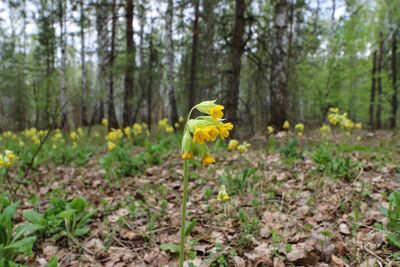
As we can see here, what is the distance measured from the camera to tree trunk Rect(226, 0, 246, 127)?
24.3 feet

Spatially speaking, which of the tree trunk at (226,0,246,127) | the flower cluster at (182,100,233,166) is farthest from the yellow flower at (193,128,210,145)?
the tree trunk at (226,0,246,127)

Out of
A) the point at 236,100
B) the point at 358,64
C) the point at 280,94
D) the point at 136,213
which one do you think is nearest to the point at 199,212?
the point at 136,213

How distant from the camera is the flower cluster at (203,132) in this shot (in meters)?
1.58

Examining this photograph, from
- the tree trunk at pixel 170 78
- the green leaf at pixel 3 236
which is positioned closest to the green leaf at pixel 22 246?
the green leaf at pixel 3 236

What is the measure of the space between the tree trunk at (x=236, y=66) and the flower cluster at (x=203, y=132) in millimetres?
5622

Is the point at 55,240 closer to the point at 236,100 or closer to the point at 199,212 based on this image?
the point at 199,212

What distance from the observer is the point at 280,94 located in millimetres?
8453

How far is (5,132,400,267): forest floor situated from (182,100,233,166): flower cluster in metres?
0.89

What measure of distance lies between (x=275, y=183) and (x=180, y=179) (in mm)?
1357

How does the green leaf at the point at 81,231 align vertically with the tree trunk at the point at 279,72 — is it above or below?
below

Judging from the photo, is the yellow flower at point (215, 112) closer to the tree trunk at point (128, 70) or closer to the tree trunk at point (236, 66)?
the tree trunk at point (236, 66)

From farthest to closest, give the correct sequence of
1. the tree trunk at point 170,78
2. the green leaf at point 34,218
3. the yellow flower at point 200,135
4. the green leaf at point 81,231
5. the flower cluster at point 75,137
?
the tree trunk at point 170,78 → the flower cluster at point 75,137 → the green leaf at point 81,231 → the green leaf at point 34,218 → the yellow flower at point 200,135

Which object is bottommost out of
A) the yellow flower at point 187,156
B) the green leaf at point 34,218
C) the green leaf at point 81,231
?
the green leaf at point 81,231

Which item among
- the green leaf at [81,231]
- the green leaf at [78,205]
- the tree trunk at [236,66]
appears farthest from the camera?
the tree trunk at [236,66]
